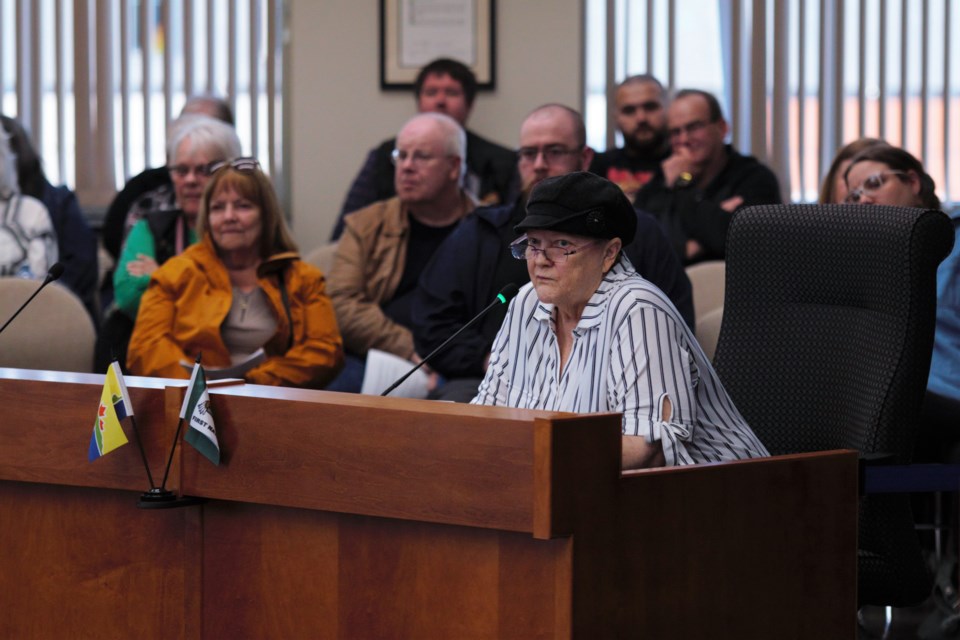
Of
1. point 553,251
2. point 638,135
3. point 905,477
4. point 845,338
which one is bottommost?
point 905,477

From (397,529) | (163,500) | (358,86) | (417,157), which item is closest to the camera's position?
(397,529)

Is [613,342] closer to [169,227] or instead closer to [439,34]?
[169,227]

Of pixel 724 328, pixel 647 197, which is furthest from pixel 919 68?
pixel 724 328

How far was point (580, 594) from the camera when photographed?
163cm

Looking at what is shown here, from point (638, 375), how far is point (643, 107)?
10.1 ft

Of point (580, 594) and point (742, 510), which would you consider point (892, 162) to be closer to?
point (742, 510)

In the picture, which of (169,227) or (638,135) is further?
(638,135)

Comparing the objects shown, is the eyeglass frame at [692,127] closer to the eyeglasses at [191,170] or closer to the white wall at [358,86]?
the white wall at [358,86]

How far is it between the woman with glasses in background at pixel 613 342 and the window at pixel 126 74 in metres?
3.56

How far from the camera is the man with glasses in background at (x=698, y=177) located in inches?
182

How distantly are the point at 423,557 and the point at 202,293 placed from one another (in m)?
2.11

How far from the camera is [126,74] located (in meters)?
5.71

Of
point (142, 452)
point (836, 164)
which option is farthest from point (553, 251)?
point (836, 164)

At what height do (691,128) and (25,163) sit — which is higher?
(691,128)
